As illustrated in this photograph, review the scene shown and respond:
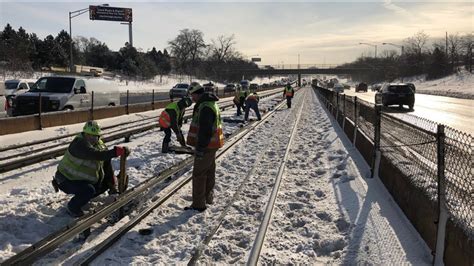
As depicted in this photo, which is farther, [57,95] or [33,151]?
[57,95]

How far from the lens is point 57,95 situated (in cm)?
1812

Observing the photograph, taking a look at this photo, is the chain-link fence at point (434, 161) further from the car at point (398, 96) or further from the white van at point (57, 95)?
the car at point (398, 96)

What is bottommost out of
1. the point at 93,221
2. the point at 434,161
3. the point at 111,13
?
the point at 93,221

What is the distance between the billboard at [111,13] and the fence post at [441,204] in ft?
304

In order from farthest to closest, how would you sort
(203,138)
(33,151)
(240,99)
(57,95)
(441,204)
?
(240,99) → (57,95) → (33,151) → (203,138) → (441,204)

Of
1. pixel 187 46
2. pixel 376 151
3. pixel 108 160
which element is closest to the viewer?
pixel 108 160

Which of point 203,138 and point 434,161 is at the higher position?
point 203,138

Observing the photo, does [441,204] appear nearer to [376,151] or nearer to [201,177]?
[201,177]

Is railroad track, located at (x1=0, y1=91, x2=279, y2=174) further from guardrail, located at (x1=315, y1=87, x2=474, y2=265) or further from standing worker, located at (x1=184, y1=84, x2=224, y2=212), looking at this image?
guardrail, located at (x1=315, y1=87, x2=474, y2=265)

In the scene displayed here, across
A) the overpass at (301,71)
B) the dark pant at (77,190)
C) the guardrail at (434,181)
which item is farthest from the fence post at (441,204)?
the overpass at (301,71)

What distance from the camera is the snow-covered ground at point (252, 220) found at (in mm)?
5059

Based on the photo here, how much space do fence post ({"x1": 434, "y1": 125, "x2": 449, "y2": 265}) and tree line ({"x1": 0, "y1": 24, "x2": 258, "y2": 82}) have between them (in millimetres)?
56629

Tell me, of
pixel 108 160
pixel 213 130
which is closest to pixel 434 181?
pixel 213 130

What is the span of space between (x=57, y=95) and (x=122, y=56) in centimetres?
7211
